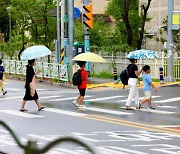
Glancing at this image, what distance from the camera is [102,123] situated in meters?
14.1

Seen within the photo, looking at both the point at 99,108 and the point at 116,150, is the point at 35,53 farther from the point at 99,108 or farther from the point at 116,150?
the point at 116,150

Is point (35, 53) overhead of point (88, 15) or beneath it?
beneath

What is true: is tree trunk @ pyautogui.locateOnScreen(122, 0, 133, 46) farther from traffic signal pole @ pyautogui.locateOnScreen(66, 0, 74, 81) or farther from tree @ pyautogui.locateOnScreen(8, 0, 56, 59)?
traffic signal pole @ pyautogui.locateOnScreen(66, 0, 74, 81)

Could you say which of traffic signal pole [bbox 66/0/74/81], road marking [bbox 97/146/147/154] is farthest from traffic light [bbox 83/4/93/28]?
road marking [bbox 97/146/147/154]

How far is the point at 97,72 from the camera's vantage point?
34688 millimetres

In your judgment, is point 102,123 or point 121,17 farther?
point 121,17

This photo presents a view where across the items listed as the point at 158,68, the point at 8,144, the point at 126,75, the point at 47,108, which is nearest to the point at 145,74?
the point at 126,75

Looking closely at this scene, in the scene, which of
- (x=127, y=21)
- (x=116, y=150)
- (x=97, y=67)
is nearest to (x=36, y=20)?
(x=97, y=67)

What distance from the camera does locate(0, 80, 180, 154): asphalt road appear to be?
1039 cm

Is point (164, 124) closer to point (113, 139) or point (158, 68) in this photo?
point (113, 139)

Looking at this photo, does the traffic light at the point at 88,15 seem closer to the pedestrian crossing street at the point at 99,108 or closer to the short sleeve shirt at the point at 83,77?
the pedestrian crossing street at the point at 99,108

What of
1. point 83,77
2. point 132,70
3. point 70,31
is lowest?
point 83,77

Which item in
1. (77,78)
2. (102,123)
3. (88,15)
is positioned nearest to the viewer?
(102,123)

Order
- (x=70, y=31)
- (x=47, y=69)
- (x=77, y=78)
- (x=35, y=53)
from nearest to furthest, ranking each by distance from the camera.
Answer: (x=77, y=78)
(x=35, y=53)
(x=70, y=31)
(x=47, y=69)
